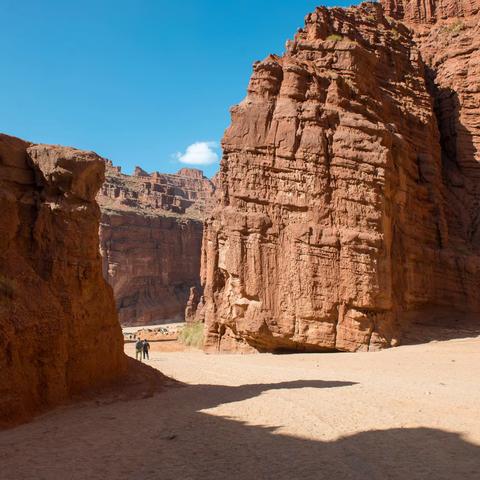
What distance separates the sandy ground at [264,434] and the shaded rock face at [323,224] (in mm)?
8483

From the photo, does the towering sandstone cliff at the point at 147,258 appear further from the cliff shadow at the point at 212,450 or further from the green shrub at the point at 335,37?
the cliff shadow at the point at 212,450

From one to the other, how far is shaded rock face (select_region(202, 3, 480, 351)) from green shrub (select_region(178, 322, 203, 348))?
4.43 metres

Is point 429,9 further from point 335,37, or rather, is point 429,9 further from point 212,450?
point 212,450

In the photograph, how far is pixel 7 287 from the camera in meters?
9.16

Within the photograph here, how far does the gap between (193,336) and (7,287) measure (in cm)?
2109

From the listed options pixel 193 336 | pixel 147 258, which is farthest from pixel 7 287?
pixel 147 258

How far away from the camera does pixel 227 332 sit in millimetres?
23641

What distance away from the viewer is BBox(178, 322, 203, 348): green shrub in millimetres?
28138

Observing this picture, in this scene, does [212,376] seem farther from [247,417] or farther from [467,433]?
[467,433]

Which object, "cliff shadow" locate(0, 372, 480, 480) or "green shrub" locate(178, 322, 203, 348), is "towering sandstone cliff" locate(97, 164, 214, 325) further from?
"cliff shadow" locate(0, 372, 480, 480)

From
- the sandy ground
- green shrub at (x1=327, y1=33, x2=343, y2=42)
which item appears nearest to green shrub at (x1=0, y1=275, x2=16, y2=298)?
the sandy ground

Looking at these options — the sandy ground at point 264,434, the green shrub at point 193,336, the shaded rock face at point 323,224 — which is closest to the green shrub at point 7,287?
the sandy ground at point 264,434

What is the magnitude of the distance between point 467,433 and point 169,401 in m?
5.85

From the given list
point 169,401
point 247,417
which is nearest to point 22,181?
point 169,401
